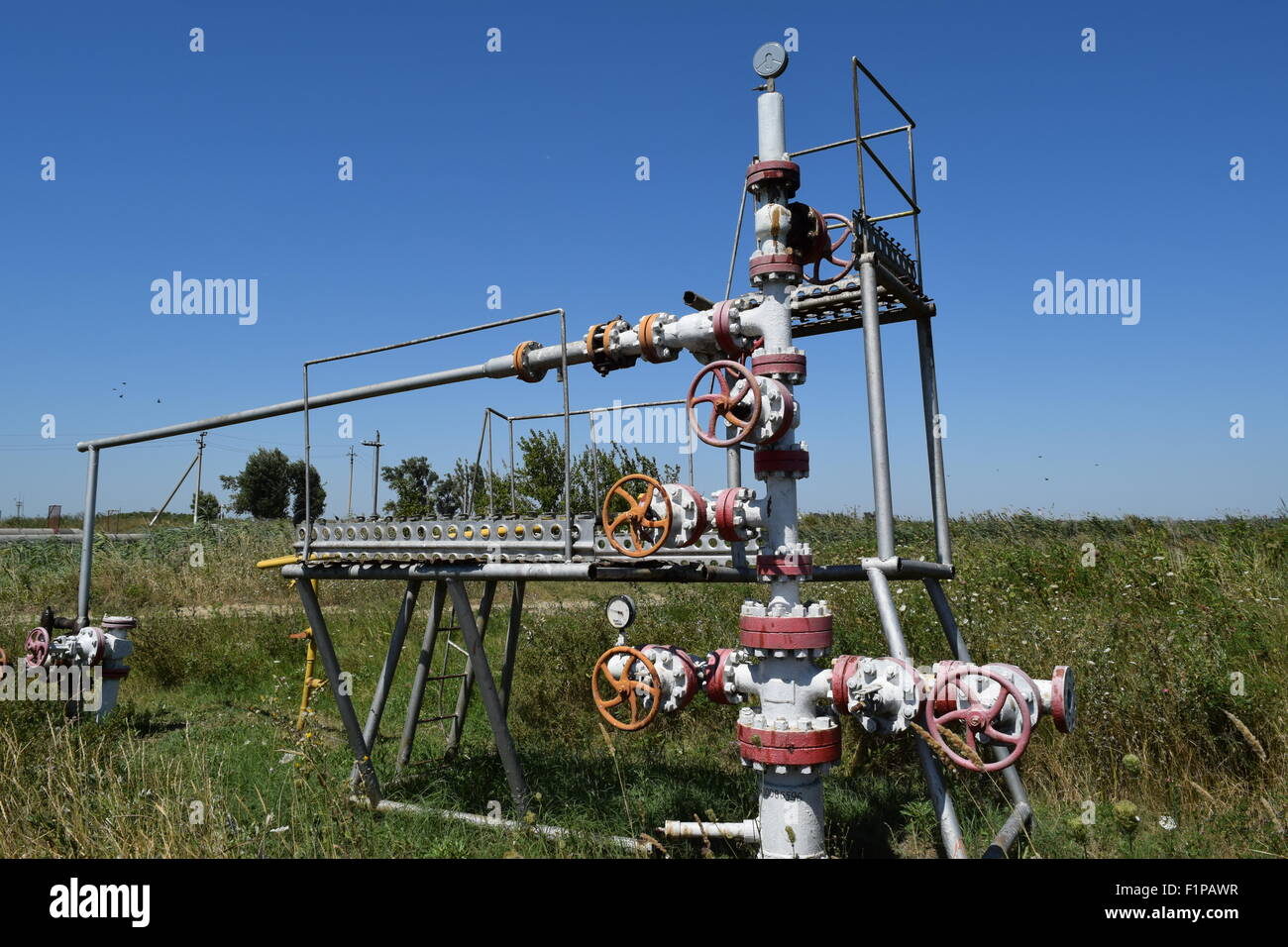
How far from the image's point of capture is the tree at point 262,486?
50.7 m

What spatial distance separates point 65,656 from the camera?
8.44 metres

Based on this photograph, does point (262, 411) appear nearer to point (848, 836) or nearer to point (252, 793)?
point (252, 793)

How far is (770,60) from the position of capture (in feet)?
13.1

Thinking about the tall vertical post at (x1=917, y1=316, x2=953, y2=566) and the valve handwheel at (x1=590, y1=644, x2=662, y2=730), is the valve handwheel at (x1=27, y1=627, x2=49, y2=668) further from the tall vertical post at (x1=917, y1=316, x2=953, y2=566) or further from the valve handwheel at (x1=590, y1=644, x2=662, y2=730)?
the tall vertical post at (x1=917, y1=316, x2=953, y2=566)

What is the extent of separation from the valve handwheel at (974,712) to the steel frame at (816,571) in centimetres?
37

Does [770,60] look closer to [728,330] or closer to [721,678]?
[728,330]

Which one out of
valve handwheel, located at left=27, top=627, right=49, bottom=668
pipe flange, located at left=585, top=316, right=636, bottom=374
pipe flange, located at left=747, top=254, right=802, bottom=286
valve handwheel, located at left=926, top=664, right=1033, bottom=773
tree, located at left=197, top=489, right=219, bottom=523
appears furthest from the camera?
tree, located at left=197, top=489, right=219, bottom=523

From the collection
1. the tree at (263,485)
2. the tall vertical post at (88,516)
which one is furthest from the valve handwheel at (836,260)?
the tree at (263,485)

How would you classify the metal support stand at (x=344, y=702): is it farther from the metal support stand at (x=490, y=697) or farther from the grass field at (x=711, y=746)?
the metal support stand at (x=490, y=697)

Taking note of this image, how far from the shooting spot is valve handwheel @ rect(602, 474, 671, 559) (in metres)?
3.61

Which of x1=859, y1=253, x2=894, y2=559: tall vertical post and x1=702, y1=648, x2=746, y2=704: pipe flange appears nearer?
x1=702, y1=648, x2=746, y2=704: pipe flange

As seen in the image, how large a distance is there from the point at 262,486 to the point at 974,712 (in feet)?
177

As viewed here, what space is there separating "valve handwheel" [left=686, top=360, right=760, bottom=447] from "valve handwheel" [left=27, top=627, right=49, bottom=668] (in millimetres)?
8250

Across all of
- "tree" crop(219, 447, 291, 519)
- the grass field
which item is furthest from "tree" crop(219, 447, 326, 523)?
the grass field
